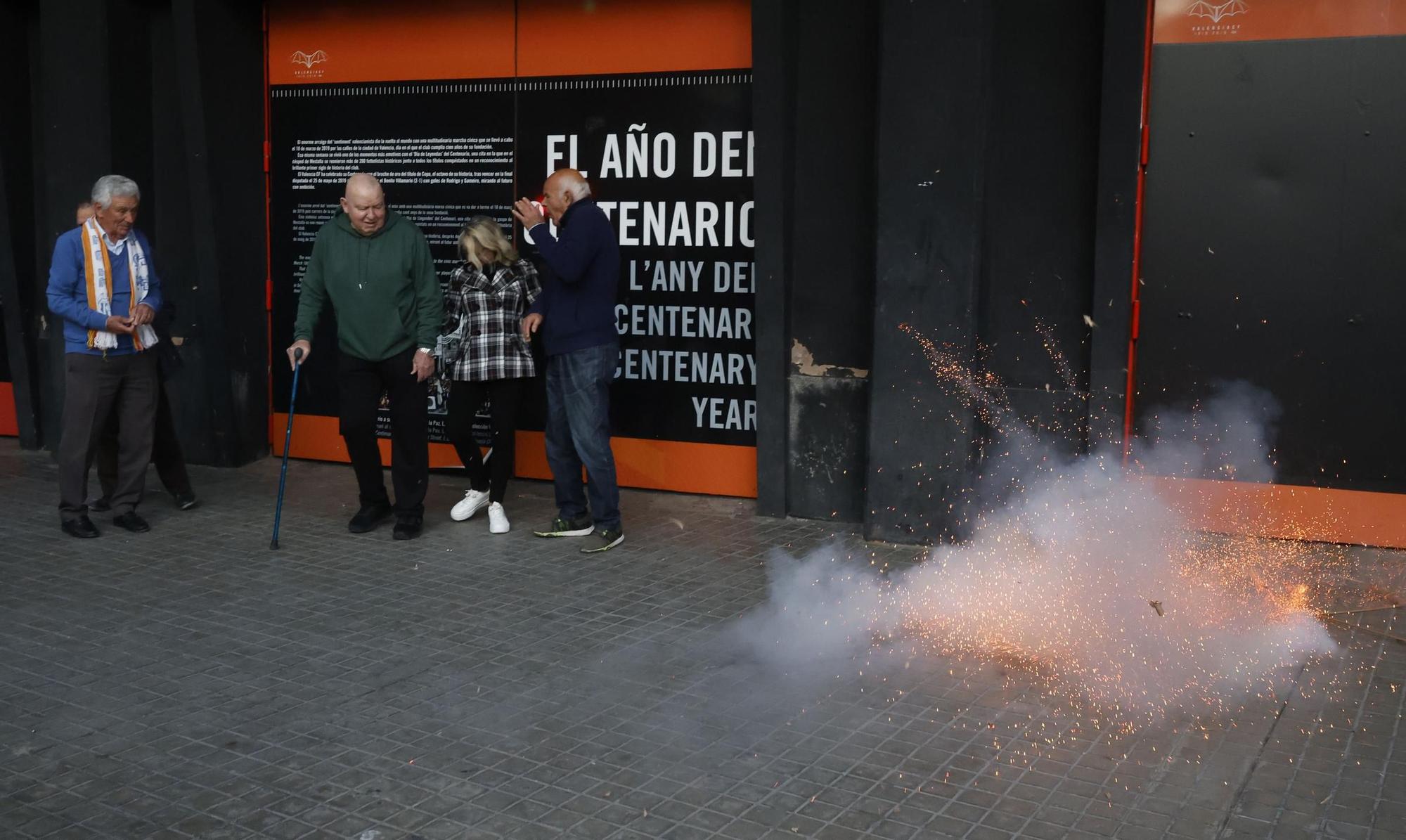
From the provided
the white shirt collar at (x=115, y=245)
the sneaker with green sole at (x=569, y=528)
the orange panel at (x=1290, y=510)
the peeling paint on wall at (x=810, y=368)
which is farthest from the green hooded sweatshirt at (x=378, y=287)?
the orange panel at (x=1290, y=510)

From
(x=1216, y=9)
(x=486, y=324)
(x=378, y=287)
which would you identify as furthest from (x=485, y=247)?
(x=1216, y=9)

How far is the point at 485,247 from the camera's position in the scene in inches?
297

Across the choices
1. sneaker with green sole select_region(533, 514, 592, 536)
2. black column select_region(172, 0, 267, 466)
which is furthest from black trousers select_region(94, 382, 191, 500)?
sneaker with green sole select_region(533, 514, 592, 536)

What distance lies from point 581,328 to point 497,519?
1.24 metres

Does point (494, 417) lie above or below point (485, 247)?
below

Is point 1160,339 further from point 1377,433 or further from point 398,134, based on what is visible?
point 398,134

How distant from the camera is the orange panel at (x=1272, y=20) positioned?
21.9 ft

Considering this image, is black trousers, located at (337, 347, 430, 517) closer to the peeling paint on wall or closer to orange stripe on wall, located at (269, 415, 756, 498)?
orange stripe on wall, located at (269, 415, 756, 498)

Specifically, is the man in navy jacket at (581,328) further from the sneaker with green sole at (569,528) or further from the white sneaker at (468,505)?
the white sneaker at (468,505)

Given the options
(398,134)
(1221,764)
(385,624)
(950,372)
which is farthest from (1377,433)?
(398,134)

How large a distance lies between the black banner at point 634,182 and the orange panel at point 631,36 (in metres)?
0.08

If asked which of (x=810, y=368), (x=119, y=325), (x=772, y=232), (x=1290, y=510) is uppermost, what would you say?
(x=772, y=232)

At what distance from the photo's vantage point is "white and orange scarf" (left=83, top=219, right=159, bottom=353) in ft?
23.8

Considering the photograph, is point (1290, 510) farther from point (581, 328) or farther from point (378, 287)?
point (378, 287)
